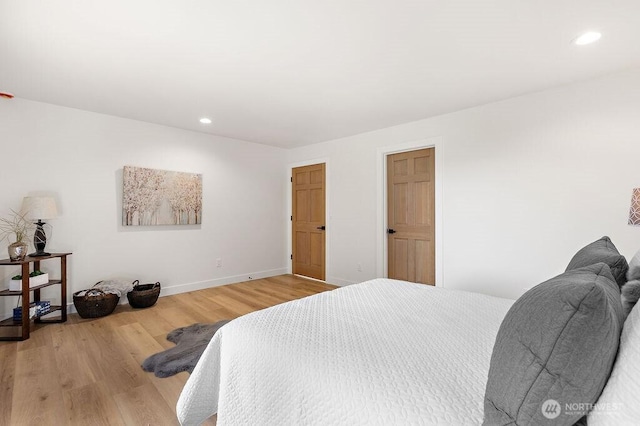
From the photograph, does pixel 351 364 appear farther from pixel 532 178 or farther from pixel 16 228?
pixel 16 228

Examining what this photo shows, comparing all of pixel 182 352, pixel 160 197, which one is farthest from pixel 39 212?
pixel 182 352

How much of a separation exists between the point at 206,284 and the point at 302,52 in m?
3.57

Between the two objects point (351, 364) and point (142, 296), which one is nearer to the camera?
point (351, 364)

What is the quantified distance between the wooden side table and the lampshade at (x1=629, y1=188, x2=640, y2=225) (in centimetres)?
528

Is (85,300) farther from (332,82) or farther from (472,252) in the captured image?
(472,252)

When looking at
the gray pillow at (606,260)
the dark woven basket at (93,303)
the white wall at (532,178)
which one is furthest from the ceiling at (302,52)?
the dark woven basket at (93,303)

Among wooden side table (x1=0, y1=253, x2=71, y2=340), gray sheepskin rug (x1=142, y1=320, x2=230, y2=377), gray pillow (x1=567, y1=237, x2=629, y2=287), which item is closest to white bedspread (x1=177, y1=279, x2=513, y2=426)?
gray pillow (x1=567, y1=237, x2=629, y2=287)

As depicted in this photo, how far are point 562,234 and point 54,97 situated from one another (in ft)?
17.1

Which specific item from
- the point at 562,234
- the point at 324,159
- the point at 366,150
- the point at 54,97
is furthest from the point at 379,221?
the point at 54,97

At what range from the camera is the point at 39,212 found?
9.55ft

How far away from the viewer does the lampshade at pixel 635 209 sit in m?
2.40

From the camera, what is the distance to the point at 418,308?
5.27 feet

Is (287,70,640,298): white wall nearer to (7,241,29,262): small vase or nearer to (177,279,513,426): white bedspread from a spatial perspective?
(177,279,513,426): white bedspread

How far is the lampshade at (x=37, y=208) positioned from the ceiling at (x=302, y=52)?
1.07 meters
